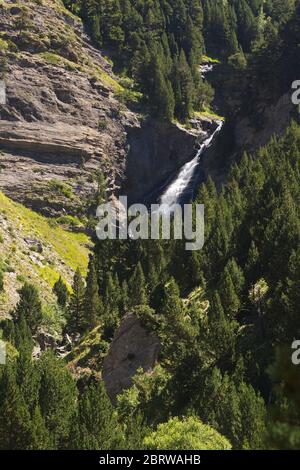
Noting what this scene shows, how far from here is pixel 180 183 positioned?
124688 millimetres

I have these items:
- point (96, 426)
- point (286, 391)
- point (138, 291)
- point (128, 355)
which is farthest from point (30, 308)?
point (286, 391)

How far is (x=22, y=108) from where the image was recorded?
121 metres

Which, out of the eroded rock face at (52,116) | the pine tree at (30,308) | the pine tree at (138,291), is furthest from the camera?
the eroded rock face at (52,116)

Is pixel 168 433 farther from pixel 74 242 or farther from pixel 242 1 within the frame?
pixel 242 1

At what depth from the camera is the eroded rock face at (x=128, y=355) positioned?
162 ft

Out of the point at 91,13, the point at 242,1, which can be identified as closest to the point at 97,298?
the point at 91,13

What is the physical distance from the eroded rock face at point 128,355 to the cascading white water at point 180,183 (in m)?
62.8

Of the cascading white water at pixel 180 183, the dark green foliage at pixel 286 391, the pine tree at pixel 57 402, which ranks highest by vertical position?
the cascading white water at pixel 180 183

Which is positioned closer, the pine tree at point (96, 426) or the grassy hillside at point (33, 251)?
the pine tree at point (96, 426)

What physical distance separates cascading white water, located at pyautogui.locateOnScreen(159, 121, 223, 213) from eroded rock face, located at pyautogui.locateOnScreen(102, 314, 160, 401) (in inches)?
2474

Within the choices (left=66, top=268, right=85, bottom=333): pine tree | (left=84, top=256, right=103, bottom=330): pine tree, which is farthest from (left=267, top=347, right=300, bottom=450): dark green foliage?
(left=66, top=268, right=85, bottom=333): pine tree

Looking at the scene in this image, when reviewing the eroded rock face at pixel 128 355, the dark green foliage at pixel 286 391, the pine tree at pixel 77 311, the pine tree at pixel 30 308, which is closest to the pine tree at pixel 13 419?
the eroded rock face at pixel 128 355

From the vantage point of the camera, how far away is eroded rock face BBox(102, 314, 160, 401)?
162 ft

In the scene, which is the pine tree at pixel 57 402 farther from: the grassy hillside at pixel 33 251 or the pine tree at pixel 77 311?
the grassy hillside at pixel 33 251
